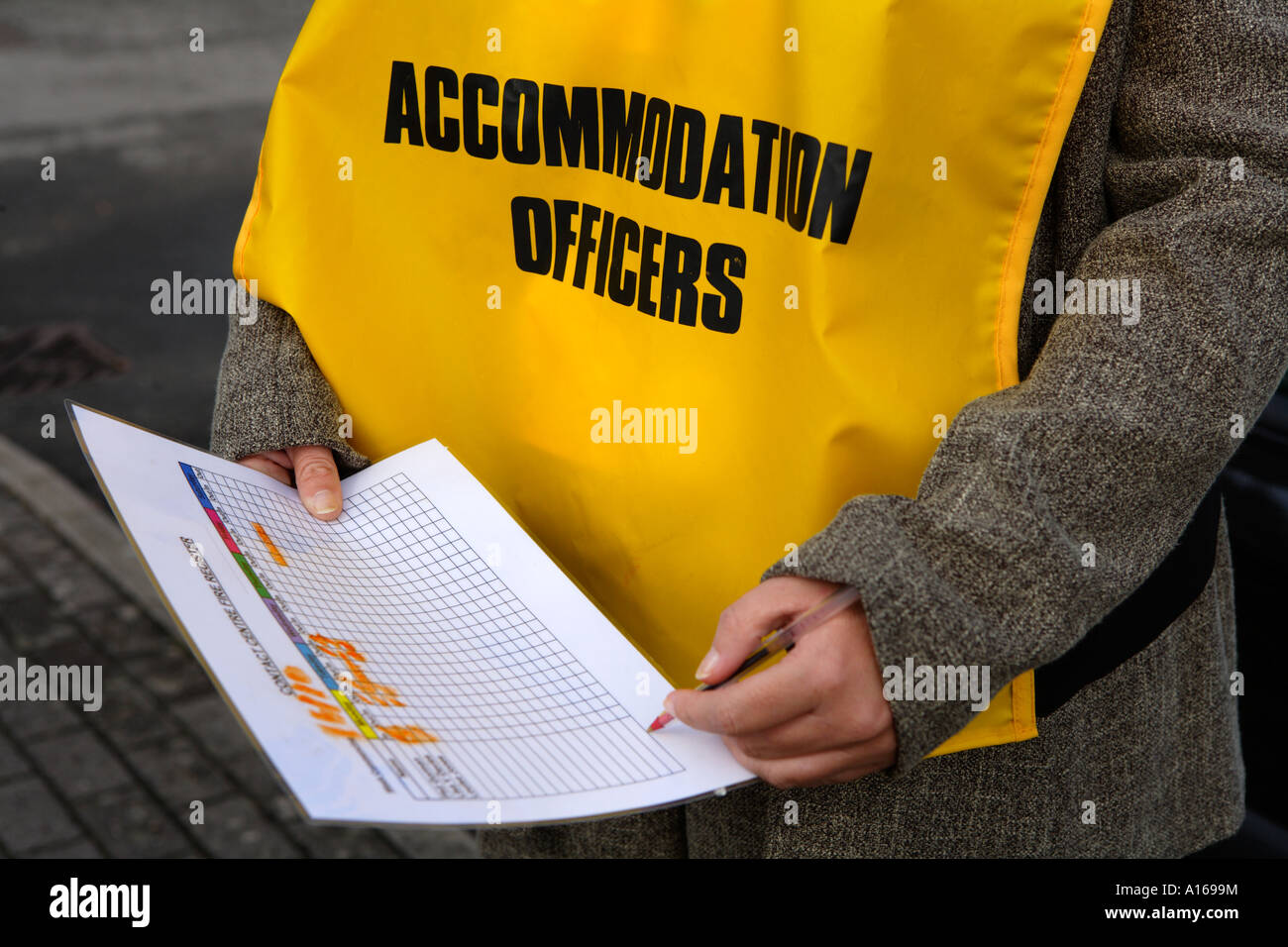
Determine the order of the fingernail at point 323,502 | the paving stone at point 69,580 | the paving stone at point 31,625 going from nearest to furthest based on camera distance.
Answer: the fingernail at point 323,502 → the paving stone at point 31,625 → the paving stone at point 69,580

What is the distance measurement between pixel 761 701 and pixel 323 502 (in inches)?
23.8

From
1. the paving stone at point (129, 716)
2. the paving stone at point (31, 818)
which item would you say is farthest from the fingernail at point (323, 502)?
the paving stone at point (129, 716)

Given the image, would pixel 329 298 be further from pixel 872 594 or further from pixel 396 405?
pixel 872 594

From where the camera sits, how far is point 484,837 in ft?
5.66

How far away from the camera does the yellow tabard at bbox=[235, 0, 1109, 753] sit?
107 cm

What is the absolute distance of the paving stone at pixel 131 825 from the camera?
2.81 meters

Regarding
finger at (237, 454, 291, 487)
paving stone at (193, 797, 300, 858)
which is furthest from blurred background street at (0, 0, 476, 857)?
finger at (237, 454, 291, 487)

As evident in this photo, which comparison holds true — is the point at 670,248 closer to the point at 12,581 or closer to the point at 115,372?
the point at 12,581

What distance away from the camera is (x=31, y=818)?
290 cm

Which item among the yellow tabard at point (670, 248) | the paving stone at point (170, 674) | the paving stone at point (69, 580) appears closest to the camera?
the yellow tabard at point (670, 248)

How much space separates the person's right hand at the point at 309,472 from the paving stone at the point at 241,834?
1690mm

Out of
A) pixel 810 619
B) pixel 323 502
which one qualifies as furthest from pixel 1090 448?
pixel 323 502

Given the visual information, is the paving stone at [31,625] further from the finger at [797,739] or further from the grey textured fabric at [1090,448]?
the finger at [797,739]
